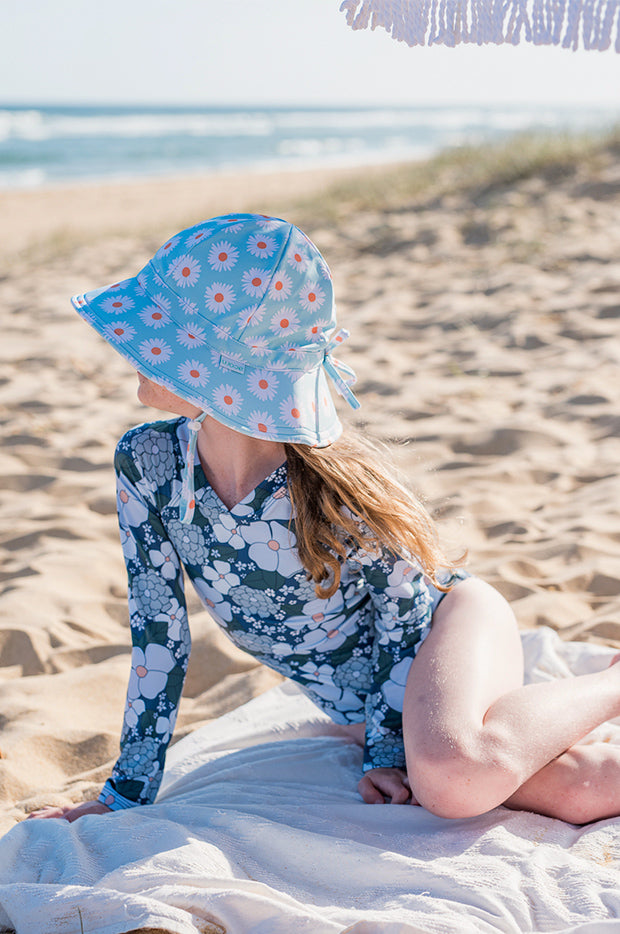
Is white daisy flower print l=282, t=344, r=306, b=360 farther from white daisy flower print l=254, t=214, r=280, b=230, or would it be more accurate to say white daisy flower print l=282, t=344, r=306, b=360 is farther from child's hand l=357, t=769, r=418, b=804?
child's hand l=357, t=769, r=418, b=804

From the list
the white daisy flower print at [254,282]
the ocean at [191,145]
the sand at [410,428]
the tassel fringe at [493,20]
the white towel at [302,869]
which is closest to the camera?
the tassel fringe at [493,20]

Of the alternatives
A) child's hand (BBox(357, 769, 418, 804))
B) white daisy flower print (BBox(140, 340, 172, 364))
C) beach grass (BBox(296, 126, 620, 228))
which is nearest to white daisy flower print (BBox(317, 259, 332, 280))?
white daisy flower print (BBox(140, 340, 172, 364))

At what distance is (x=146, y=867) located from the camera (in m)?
1.51

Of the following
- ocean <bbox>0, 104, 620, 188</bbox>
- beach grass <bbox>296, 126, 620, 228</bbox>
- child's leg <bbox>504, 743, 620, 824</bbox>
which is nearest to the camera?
child's leg <bbox>504, 743, 620, 824</bbox>

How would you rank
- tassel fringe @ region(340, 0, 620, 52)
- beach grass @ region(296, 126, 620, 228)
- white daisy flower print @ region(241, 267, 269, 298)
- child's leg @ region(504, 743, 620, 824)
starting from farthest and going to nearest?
beach grass @ region(296, 126, 620, 228) → child's leg @ region(504, 743, 620, 824) → white daisy flower print @ region(241, 267, 269, 298) → tassel fringe @ region(340, 0, 620, 52)

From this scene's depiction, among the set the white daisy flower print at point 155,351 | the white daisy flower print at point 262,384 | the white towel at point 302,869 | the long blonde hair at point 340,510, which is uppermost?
the white daisy flower print at point 155,351

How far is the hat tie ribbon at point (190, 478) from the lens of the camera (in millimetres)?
1736

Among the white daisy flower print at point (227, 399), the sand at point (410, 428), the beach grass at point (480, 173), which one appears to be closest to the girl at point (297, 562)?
the white daisy flower print at point (227, 399)

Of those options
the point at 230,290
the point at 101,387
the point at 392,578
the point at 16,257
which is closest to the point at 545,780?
the point at 392,578

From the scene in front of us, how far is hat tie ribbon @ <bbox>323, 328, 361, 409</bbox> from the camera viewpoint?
1766 mm

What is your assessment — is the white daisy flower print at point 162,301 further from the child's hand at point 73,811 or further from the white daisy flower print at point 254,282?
the child's hand at point 73,811

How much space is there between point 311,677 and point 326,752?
0.72 ft

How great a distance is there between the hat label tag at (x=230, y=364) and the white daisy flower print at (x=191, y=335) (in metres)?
0.05

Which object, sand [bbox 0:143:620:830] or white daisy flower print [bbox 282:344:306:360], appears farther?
sand [bbox 0:143:620:830]
